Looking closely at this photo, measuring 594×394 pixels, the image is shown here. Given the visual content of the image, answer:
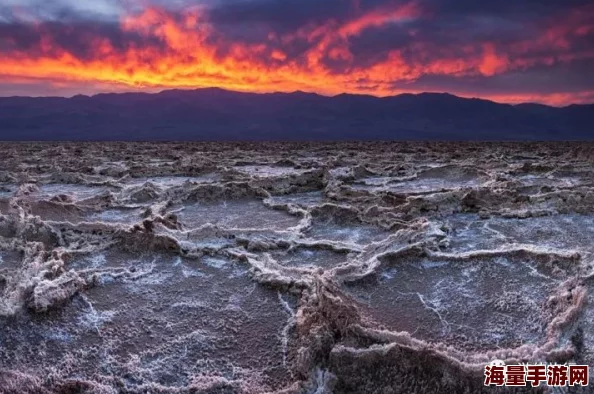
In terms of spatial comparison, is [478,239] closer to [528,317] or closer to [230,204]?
[528,317]

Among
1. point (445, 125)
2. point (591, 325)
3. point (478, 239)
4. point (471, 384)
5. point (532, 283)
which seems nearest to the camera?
point (471, 384)

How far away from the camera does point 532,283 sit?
12.6ft

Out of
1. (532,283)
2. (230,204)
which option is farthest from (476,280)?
(230,204)

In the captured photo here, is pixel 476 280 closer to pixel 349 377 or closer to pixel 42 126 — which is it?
pixel 349 377

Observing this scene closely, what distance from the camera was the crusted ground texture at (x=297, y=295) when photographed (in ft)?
8.83

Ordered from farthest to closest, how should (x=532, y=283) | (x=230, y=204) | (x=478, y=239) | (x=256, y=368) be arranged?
(x=230, y=204), (x=478, y=239), (x=532, y=283), (x=256, y=368)

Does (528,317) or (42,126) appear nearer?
(528,317)

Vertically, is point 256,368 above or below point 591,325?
below

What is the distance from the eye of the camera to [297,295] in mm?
Result: 3709

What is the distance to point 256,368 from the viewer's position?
2865 millimetres

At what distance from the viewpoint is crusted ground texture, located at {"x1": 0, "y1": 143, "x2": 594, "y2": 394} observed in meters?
2.69

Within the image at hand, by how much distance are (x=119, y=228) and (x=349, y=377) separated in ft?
10.6

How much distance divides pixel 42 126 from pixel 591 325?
18090 cm

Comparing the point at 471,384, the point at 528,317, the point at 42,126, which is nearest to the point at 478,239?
the point at 528,317
